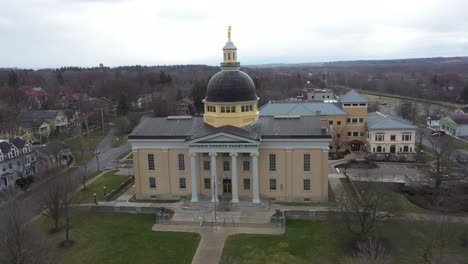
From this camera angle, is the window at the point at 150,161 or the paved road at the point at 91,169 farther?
the window at the point at 150,161

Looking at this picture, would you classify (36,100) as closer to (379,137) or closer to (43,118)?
(43,118)

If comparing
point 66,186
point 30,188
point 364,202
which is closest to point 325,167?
point 364,202

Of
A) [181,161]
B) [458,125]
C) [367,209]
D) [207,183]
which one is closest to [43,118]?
[181,161]

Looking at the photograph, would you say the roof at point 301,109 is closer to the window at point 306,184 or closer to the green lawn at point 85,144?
the window at point 306,184

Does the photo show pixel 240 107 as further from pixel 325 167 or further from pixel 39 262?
pixel 39 262

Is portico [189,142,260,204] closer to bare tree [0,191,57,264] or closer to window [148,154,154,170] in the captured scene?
window [148,154,154,170]

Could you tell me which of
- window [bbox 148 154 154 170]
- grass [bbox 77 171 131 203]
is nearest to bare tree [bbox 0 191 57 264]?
grass [bbox 77 171 131 203]

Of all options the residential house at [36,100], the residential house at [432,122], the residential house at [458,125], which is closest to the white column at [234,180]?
the residential house at [458,125]
